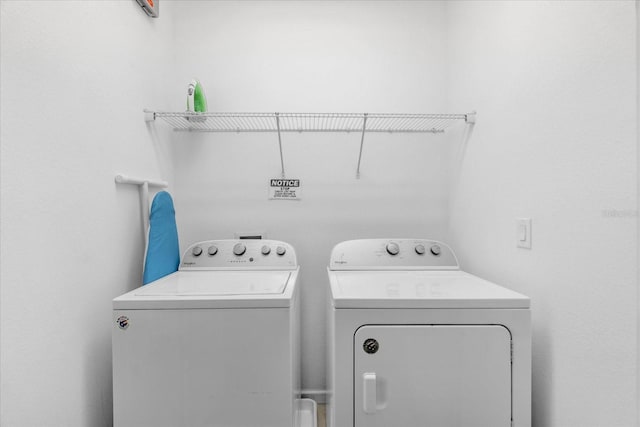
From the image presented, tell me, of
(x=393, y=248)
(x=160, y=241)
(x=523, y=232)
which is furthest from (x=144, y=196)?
(x=523, y=232)

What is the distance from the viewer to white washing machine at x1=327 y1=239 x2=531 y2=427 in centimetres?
108

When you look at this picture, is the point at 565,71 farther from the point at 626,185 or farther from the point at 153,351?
the point at 153,351

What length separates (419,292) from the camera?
47.7 inches

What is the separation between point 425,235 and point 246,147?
1277 mm

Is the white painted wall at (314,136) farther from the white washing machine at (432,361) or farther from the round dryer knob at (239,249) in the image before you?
the white washing machine at (432,361)

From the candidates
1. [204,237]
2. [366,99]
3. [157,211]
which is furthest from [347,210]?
[157,211]

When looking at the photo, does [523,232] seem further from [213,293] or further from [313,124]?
[313,124]

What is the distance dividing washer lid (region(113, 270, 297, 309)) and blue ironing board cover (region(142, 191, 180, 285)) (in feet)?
0.34

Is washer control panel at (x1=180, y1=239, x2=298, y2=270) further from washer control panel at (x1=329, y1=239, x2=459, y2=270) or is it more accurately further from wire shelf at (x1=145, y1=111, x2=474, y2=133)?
wire shelf at (x1=145, y1=111, x2=474, y2=133)

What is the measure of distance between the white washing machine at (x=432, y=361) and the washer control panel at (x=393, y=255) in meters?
0.68

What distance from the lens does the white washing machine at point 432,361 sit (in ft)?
3.53

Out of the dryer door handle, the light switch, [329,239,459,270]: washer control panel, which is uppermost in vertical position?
the light switch

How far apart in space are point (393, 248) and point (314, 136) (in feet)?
2.83

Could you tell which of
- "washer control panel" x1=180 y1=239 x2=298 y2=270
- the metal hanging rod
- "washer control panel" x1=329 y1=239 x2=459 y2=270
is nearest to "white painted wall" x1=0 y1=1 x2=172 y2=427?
the metal hanging rod
